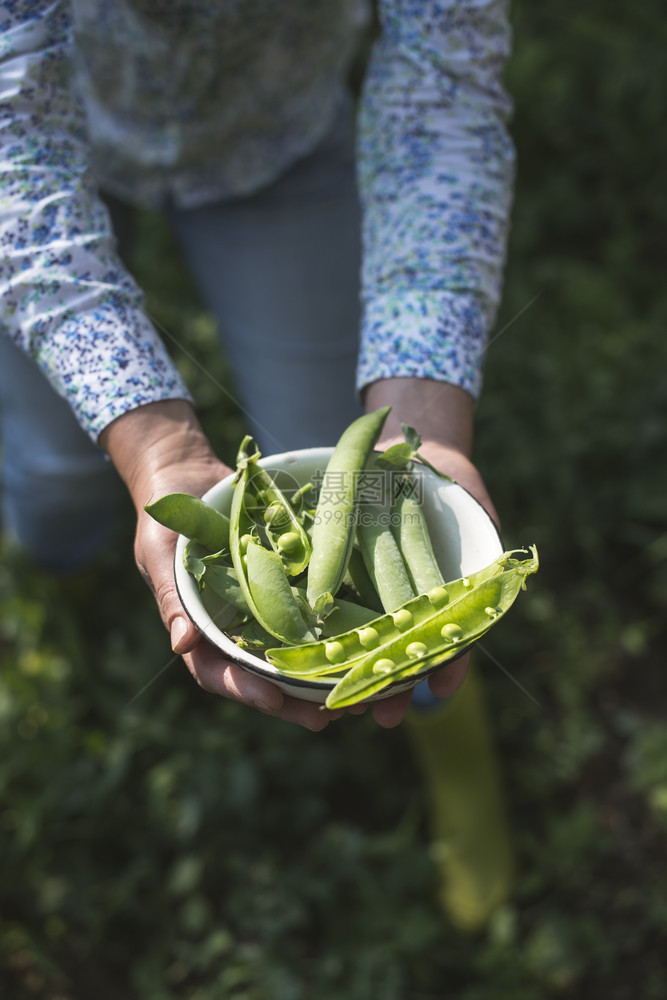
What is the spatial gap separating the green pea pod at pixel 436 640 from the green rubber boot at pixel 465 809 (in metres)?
1.18

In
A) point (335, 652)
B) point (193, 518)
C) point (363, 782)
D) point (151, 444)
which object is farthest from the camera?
point (363, 782)

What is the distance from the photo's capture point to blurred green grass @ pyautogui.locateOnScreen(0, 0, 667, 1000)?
2.22 metres

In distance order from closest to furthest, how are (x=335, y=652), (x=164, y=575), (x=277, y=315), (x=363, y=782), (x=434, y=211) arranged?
(x=335, y=652), (x=164, y=575), (x=434, y=211), (x=277, y=315), (x=363, y=782)

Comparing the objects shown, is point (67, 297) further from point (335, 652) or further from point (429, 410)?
point (335, 652)

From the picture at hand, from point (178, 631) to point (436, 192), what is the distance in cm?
107

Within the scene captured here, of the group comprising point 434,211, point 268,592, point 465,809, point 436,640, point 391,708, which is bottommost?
point 465,809

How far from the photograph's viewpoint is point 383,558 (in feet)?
4.29

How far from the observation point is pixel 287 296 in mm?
2264

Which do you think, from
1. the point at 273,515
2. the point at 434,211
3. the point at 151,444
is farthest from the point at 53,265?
the point at 434,211

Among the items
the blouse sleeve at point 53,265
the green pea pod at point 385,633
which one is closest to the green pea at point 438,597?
the green pea pod at point 385,633

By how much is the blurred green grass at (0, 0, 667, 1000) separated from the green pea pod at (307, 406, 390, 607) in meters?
0.60

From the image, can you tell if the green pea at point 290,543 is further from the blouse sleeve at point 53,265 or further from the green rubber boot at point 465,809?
the green rubber boot at point 465,809

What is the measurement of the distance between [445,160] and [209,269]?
33.0 inches

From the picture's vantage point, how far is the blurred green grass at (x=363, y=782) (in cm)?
222
